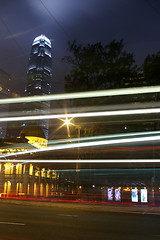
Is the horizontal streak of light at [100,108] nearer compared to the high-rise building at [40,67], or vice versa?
the horizontal streak of light at [100,108]

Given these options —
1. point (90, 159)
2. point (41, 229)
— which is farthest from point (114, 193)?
point (41, 229)

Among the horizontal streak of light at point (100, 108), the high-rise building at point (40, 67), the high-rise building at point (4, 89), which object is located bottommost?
the horizontal streak of light at point (100, 108)

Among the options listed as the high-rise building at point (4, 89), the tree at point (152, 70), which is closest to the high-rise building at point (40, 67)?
the high-rise building at point (4, 89)

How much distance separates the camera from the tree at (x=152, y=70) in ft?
49.9

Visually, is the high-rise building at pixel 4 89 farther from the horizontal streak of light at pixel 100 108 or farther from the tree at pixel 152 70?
the tree at pixel 152 70

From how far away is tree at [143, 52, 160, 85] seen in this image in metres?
15.2

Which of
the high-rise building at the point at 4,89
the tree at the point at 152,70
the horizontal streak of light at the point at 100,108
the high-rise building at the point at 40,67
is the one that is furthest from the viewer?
the high-rise building at the point at 40,67

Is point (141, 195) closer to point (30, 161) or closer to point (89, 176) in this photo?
point (89, 176)

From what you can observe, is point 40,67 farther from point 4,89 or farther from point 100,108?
point 100,108

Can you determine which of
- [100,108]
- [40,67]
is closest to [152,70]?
[100,108]

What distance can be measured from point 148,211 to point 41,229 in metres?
8.26

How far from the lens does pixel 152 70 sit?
15828mm

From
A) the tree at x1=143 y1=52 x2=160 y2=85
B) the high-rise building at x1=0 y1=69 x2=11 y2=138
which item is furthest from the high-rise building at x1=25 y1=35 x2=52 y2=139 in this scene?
the tree at x1=143 y1=52 x2=160 y2=85

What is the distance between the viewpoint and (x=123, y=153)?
1134 centimetres
